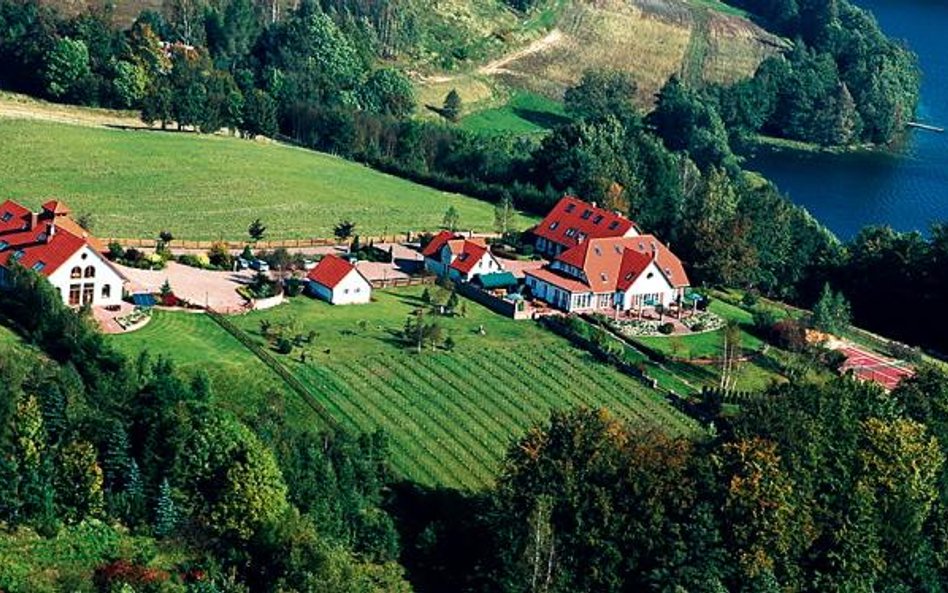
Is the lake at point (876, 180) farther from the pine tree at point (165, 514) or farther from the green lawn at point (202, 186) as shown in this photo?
the pine tree at point (165, 514)

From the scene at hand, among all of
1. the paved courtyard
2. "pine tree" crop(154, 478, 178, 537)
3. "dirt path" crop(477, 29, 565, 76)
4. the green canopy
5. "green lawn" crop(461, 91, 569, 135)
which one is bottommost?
"pine tree" crop(154, 478, 178, 537)

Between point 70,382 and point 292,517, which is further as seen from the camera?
point 70,382

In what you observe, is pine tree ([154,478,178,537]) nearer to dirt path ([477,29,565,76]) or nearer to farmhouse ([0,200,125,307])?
farmhouse ([0,200,125,307])

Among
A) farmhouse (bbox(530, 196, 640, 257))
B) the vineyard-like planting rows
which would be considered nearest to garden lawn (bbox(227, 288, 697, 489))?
the vineyard-like planting rows

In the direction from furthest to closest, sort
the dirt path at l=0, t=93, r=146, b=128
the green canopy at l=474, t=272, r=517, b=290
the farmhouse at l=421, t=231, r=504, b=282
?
1. the dirt path at l=0, t=93, r=146, b=128
2. the farmhouse at l=421, t=231, r=504, b=282
3. the green canopy at l=474, t=272, r=517, b=290

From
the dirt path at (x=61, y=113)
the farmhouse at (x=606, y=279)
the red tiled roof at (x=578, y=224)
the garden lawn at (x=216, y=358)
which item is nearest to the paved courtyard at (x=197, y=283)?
the garden lawn at (x=216, y=358)

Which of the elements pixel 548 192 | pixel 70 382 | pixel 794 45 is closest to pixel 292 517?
pixel 70 382

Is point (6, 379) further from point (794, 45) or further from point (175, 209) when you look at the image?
point (794, 45)
